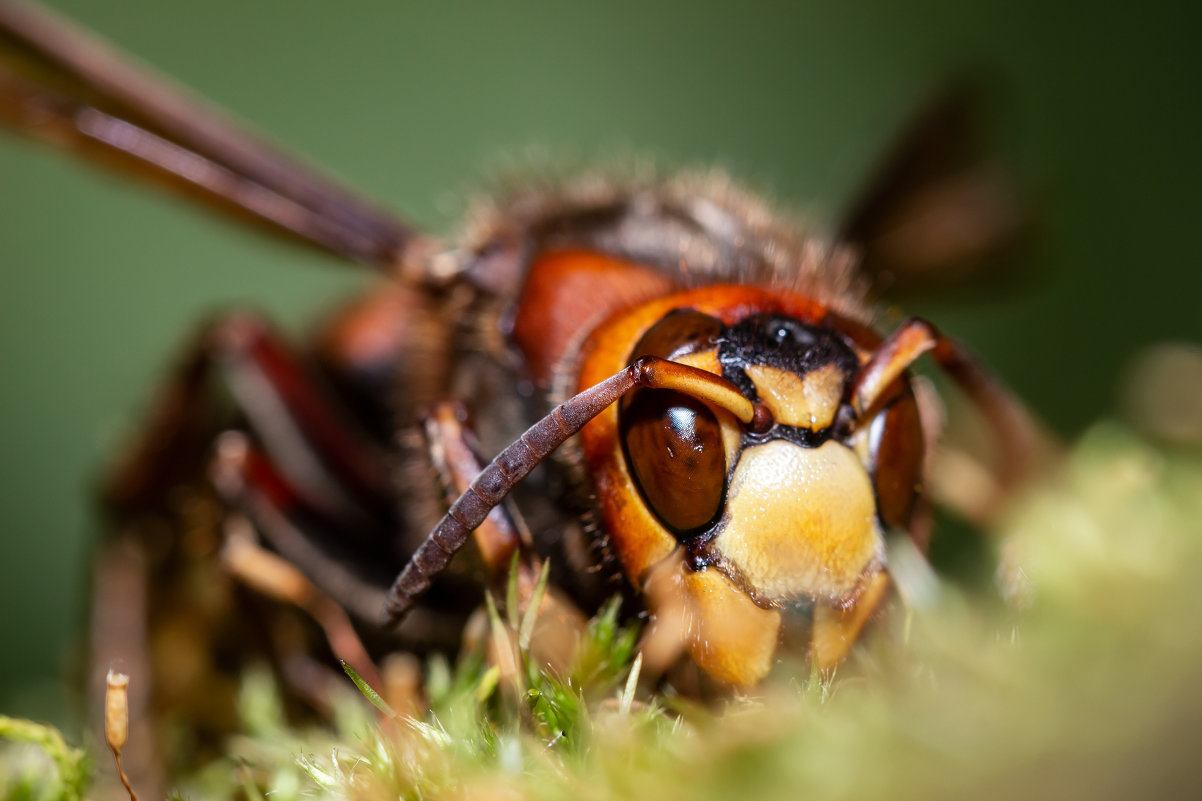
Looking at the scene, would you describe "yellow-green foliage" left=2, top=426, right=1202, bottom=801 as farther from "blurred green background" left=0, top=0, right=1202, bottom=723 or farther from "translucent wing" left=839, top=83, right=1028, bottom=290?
"blurred green background" left=0, top=0, right=1202, bottom=723

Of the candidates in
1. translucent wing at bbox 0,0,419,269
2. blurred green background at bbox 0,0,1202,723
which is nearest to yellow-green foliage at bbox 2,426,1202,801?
translucent wing at bbox 0,0,419,269

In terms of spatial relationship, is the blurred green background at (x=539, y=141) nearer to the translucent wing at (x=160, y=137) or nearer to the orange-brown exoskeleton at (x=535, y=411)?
the orange-brown exoskeleton at (x=535, y=411)

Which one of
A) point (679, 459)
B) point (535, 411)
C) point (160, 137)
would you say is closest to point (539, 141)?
point (160, 137)

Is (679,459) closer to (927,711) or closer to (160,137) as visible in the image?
(927,711)

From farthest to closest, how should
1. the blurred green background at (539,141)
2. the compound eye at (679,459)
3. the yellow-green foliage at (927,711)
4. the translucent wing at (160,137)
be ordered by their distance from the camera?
the blurred green background at (539,141), the translucent wing at (160,137), the compound eye at (679,459), the yellow-green foliage at (927,711)

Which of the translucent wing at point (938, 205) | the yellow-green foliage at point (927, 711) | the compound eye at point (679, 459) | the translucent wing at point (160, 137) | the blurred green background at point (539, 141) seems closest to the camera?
the yellow-green foliage at point (927, 711)

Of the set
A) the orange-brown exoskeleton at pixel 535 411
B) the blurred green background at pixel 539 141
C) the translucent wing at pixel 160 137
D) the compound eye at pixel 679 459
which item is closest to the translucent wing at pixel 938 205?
the orange-brown exoskeleton at pixel 535 411
